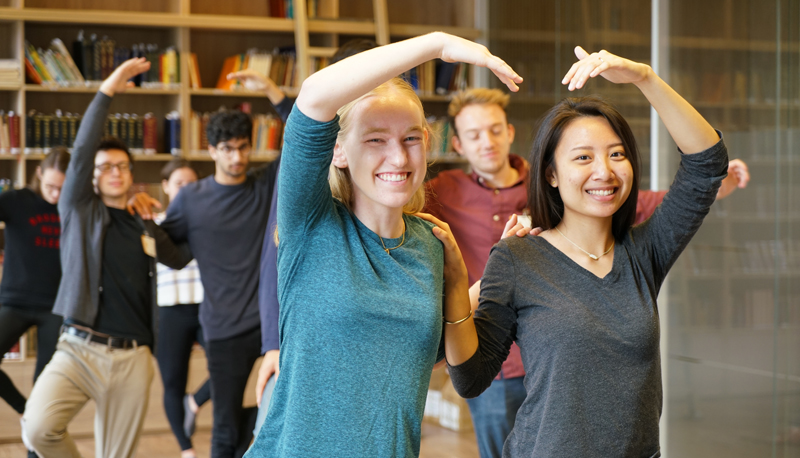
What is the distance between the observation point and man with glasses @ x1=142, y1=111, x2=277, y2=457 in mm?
3496

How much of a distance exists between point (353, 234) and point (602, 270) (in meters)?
0.53

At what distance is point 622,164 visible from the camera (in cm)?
Answer: 152

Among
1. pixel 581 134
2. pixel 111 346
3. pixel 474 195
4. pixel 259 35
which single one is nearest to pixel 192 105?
pixel 259 35

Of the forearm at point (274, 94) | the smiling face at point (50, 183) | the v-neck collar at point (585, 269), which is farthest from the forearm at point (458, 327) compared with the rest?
the smiling face at point (50, 183)

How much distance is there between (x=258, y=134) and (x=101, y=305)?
8.48 feet

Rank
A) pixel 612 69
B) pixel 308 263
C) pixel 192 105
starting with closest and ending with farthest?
pixel 308 263 < pixel 612 69 < pixel 192 105

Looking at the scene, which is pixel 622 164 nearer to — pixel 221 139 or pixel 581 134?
pixel 581 134

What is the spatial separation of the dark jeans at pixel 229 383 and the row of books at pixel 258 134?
7.83 feet

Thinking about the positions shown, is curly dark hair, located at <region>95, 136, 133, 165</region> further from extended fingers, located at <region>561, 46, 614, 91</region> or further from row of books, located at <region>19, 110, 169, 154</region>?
extended fingers, located at <region>561, 46, 614, 91</region>

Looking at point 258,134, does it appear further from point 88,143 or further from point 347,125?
point 347,125

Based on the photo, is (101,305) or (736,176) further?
(101,305)

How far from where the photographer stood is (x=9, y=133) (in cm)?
521

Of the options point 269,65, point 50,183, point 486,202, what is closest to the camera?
point 486,202

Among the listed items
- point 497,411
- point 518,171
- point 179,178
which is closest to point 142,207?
point 179,178
